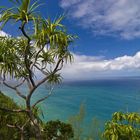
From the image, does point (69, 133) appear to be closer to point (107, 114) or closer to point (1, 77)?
point (1, 77)

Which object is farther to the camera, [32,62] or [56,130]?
[56,130]

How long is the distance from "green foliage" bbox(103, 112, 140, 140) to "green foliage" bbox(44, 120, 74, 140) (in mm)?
3031

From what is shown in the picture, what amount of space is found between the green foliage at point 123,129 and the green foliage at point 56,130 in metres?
3.03

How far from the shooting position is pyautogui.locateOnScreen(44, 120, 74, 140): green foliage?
13359 mm

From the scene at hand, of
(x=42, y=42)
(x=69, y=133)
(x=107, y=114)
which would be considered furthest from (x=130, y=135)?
(x=107, y=114)

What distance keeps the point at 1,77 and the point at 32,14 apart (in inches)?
101

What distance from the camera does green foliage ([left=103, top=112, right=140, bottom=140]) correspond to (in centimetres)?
1082

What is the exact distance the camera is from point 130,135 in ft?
35.9

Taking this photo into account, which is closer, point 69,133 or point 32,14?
point 32,14

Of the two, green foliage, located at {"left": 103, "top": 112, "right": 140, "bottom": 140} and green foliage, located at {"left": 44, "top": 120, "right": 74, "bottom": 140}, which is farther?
green foliage, located at {"left": 44, "top": 120, "right": 74, "bottom": 140}

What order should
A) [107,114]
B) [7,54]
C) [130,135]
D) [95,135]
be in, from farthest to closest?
[107,114]
[95,135]
[130,135]
[7,54]

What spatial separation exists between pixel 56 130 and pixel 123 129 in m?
3.90

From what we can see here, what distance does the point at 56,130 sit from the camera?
13484 millimetres

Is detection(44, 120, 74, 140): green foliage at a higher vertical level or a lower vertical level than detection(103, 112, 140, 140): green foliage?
lower
